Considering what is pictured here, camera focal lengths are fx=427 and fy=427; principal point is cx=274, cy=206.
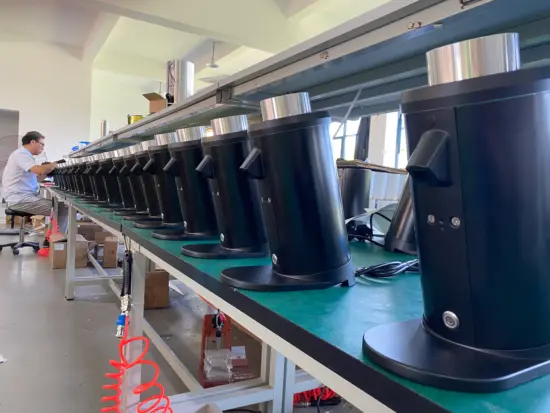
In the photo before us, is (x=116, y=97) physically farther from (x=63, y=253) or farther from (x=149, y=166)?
(x=149, y=166)

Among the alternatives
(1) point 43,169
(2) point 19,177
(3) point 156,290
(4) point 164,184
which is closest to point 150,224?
(4) point 164,184

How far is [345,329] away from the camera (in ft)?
1.51

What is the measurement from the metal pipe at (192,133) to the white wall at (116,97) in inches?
351

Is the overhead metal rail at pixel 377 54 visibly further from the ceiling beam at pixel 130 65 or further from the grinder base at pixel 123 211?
the ceiling beam at pixel 130 65

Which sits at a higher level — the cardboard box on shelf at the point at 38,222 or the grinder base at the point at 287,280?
the cardboard box on shelf at the point at 38,222

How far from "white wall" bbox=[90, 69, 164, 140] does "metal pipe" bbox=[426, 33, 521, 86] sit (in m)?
9.65

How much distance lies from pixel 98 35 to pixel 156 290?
5231mm

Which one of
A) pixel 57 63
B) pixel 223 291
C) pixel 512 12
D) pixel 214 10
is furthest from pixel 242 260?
pixel 57 63

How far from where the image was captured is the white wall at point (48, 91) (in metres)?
7.46

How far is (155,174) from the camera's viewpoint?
1.18 meters

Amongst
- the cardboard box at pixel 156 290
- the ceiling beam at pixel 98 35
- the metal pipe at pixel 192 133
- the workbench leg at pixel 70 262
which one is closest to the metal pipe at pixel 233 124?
the metal pipe at pixel 192 133

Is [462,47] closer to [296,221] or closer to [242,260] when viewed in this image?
[296,221]

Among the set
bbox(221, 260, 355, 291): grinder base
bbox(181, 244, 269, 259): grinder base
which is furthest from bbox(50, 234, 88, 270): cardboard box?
bbox(221, 260, 355, 291): grinder base

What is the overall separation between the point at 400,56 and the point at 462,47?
543mm
